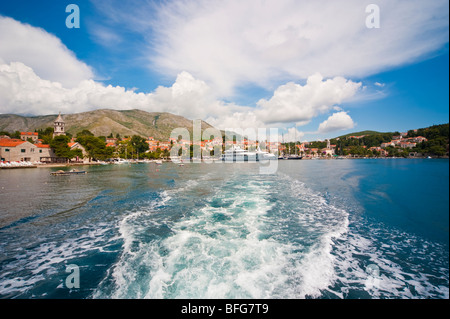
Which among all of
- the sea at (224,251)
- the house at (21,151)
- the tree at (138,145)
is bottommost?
the sea at (224,251)

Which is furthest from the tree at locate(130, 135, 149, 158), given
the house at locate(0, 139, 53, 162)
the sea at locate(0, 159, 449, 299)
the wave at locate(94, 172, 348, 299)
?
the wave at locate(94, 172, 348, 299)

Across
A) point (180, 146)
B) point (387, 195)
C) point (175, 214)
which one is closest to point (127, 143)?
point (180, 146)

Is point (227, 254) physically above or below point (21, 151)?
below

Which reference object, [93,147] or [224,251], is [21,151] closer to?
[93,147]

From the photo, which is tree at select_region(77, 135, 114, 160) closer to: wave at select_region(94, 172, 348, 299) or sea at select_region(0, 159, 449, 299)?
sea at select_region(0, 159, 449, 299)

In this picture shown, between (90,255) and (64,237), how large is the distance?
2543mm

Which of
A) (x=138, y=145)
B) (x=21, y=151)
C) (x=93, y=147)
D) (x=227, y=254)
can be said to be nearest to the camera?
(x=227, y=254)

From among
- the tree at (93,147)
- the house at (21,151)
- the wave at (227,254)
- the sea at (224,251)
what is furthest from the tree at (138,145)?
the wave at (227,254)

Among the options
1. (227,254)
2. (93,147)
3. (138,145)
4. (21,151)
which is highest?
(138,145)

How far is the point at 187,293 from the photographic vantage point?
182 inches

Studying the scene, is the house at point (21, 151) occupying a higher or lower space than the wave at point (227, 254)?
higher

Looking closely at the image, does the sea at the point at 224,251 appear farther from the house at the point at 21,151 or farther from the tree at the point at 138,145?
the tree at the point at 138,145

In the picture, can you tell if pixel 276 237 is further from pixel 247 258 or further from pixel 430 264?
pixel 430 264

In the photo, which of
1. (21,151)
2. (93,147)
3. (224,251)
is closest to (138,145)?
(93,147)
